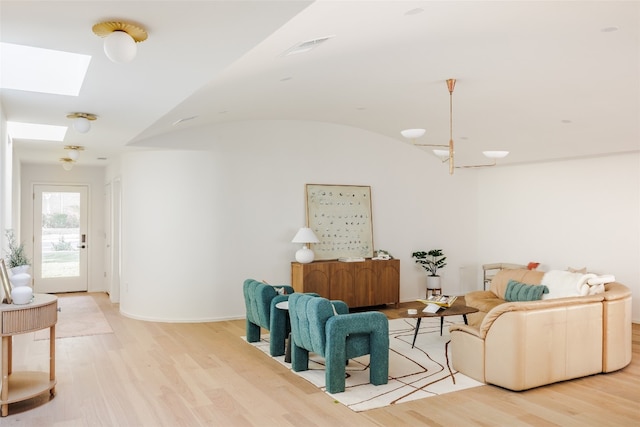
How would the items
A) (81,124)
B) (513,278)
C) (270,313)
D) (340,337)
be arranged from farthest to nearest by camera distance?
(513,278) < (270,313) < (81,124) < (340,337)

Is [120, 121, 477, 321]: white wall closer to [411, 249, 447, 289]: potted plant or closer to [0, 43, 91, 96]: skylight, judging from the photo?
[411, 249, 447, 289]: potted plant

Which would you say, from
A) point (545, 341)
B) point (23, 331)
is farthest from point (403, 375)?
point (23, 331)

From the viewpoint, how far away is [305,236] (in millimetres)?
Answer: 7582

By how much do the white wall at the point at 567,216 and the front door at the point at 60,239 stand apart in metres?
7.79

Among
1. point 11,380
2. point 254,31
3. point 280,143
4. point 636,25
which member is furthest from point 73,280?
point 636,25

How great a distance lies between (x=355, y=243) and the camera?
842cm

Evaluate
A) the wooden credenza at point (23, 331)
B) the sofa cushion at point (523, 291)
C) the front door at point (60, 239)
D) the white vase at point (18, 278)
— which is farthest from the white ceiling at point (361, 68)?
the front door at point (60, 239)

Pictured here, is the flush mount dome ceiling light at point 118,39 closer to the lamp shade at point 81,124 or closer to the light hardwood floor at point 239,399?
the lamp shade at point 81,124

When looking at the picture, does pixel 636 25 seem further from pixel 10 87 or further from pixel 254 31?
pixel 10 87

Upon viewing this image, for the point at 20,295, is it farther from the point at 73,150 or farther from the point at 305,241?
the point at 305,241

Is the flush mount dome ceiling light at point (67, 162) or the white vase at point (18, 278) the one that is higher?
the flush mount dome ceiling light at point (67, 162)

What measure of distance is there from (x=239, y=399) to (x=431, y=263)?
5583mm

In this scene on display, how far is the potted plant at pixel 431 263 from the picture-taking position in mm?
8992

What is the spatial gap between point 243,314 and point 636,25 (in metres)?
5.96
